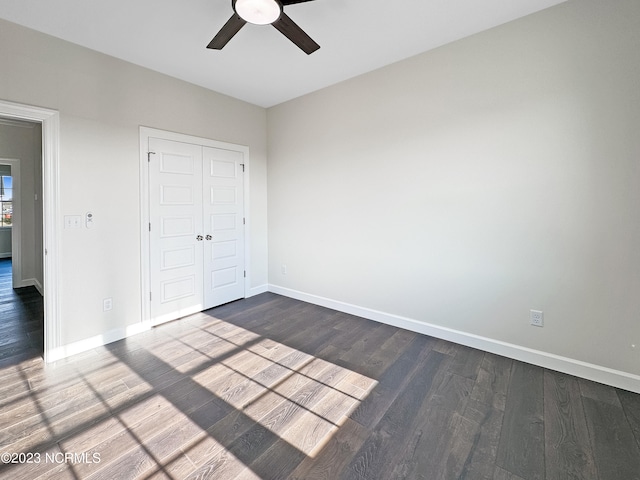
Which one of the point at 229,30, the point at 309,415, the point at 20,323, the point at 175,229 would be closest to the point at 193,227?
the point at 175,229

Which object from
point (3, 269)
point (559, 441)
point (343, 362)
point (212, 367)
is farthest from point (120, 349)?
point (3, 269)

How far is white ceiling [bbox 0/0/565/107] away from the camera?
7.33 ft

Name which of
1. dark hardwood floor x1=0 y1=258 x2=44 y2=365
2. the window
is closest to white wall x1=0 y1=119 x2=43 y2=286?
dark hardwood floor x1=0 y1=258 x2=44 y2=365

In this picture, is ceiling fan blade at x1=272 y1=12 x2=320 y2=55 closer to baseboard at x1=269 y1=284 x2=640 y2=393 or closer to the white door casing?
the white door casing

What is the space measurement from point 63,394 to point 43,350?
982 millimetres

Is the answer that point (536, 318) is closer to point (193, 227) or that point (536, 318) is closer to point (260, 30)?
point (260, 30)

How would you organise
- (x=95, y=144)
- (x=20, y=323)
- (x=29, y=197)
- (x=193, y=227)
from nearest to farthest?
(x=95, y=144)
(x=20, y=323)
(x=193, y=227)
(x=29, y=197)

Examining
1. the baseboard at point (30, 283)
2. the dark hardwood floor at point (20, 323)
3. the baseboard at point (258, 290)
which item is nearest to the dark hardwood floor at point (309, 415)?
the dark hardwood floor at point (20, 323)

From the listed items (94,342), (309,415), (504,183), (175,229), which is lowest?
(309,415)

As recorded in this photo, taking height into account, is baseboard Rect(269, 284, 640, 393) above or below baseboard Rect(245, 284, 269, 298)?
below

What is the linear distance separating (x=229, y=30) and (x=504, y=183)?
8.24 ft

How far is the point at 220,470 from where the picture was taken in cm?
150

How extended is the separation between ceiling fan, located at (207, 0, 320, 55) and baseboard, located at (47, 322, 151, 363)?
290 cm

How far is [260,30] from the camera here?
254 cm
